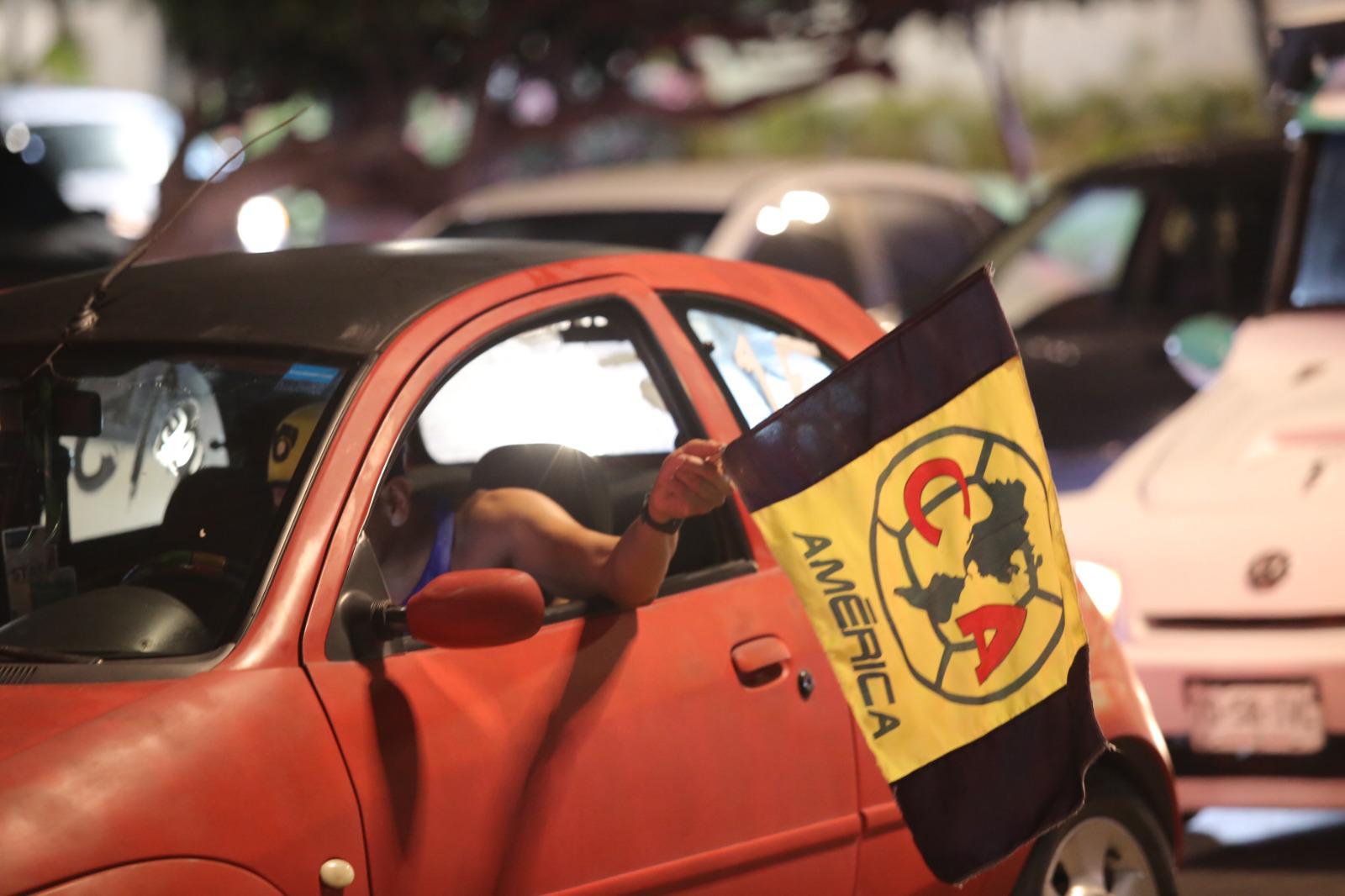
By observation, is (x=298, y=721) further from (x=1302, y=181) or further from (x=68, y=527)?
(x=1302, y=181)

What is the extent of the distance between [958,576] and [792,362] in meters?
1.02

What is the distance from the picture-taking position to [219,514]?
10.8 feet

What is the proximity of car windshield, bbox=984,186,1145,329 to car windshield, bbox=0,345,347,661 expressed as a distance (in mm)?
5007

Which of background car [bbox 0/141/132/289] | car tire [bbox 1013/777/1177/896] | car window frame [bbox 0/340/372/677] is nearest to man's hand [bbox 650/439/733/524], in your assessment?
car window frame [bbox 0/340/372/677]

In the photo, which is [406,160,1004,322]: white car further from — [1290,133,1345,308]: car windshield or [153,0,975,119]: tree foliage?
[153,0,975,119]: tree foliage

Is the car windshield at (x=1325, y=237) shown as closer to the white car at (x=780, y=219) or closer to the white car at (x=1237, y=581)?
the white car at (x=1237, y=581)

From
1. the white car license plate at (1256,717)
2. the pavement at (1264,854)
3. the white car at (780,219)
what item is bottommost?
the pavement at (1264,854)

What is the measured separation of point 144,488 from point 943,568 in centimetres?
147

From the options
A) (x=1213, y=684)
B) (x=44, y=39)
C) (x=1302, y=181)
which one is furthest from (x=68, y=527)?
(x=44, y=39)

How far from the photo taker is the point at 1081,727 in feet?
10.1

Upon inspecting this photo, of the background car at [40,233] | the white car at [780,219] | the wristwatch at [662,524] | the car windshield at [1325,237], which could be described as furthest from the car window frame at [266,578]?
the background car at [40,233]

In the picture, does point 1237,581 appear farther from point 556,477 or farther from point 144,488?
point 144,488

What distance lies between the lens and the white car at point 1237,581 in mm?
5078

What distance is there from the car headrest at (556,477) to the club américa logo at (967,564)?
27.0 inches
